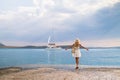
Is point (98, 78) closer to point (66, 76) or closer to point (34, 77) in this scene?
point (66, 76)

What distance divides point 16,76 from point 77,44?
5.74 m

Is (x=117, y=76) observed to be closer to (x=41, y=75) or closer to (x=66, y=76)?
(x=66, y=76)

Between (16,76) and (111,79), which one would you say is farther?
(16,76)

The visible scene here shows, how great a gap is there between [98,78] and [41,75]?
360cm

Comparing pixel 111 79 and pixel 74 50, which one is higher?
pixel 74 50

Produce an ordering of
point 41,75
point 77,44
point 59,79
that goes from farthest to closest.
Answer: point 77,44 → point 41,75 → point 59,79

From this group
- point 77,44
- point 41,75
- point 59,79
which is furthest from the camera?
point 77,44

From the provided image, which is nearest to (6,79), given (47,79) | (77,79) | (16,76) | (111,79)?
(16,76)

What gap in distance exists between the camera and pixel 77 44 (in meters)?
25.0

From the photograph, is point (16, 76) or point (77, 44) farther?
point (77, 44)

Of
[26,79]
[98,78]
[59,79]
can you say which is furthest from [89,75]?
[26,79]

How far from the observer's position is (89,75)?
69.7 feet

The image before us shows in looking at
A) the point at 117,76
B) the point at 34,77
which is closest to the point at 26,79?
the point at 34,77

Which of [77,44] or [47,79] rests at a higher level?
[77,44]
